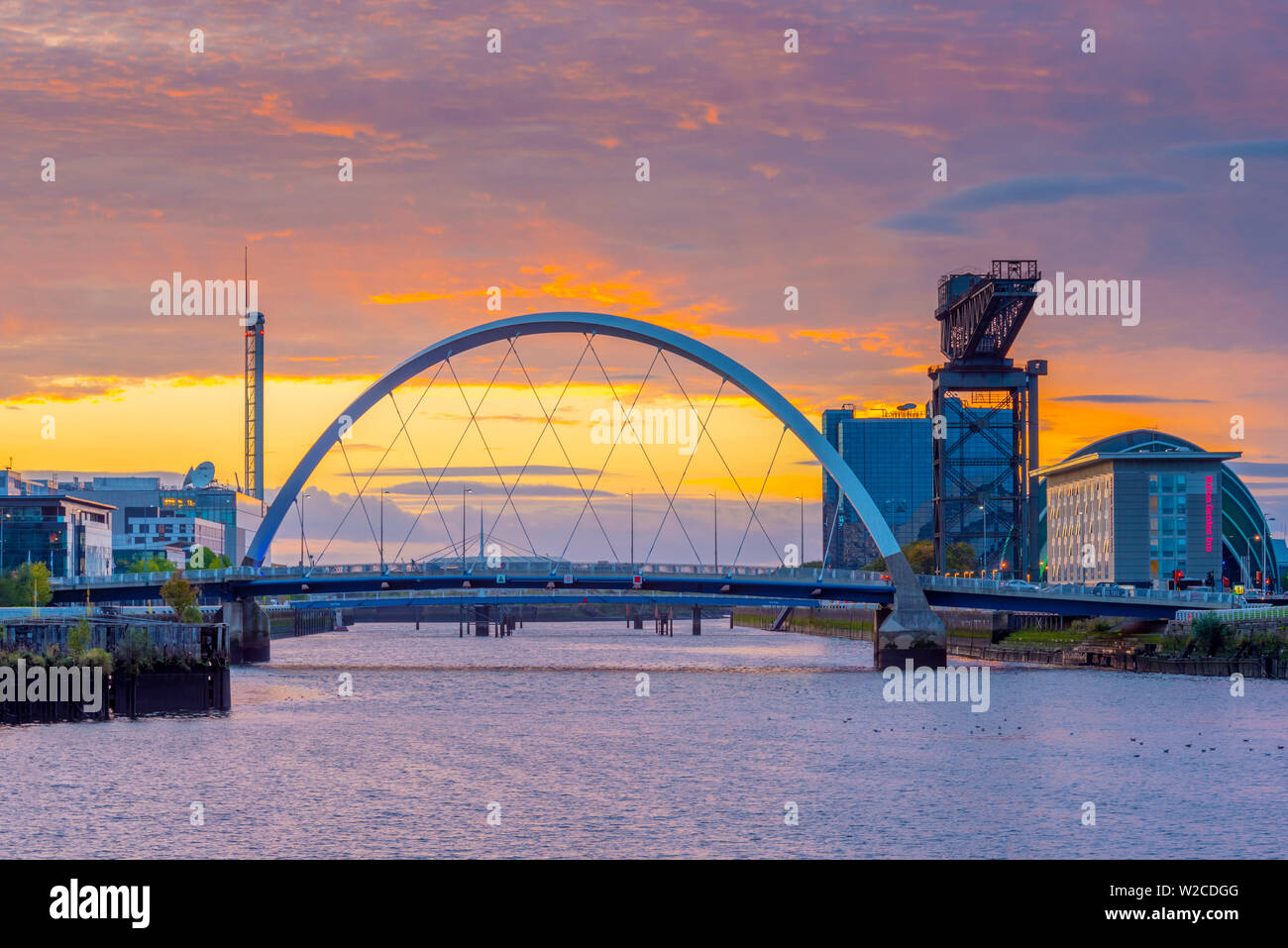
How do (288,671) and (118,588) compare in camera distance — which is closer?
(288,671)

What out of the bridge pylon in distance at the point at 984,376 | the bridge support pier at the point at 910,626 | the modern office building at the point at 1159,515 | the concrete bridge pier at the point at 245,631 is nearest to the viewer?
the bridge support pier at the point at 910,626

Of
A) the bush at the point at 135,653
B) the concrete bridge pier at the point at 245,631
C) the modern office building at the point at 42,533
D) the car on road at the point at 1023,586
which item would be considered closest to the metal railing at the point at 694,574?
the car on road at the point at 1023,586

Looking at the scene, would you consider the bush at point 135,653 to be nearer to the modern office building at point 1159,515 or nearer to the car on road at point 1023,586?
the car on road at point 1023,586

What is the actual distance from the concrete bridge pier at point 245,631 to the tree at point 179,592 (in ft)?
19.6

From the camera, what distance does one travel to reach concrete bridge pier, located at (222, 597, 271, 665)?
11838 cm

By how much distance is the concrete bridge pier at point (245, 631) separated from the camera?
388 ft

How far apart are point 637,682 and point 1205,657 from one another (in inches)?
1318

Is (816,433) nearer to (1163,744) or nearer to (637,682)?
(637,682)

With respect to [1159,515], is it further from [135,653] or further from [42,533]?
[42,533]

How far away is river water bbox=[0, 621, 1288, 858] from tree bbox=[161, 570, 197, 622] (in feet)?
84.4

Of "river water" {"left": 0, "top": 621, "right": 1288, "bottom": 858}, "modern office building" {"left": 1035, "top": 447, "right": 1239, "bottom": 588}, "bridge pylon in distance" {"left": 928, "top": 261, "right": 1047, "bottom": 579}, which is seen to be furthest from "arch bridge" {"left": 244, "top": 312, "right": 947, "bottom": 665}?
"modern office building" {"left": 1035, "top": 447, "right": 1239, "bottom": 588}

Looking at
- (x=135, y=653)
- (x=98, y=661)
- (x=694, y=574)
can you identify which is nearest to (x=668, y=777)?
(x=98, y=661)
